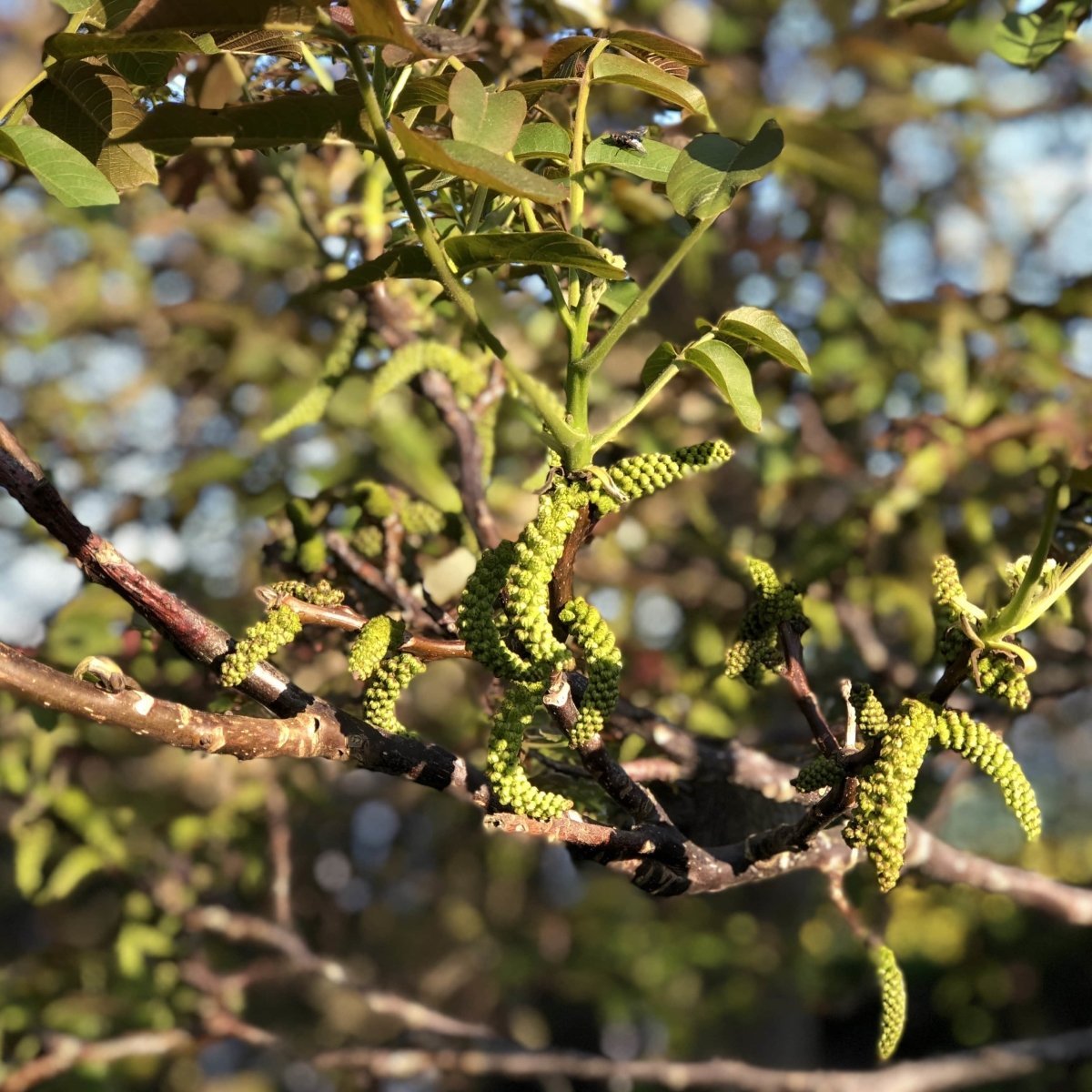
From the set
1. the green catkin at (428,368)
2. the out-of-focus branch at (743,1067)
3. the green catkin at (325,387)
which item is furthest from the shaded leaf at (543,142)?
the out-of-focus branch at (743,1067)

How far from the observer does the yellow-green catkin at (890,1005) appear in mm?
1107

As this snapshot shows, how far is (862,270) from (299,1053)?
2.78 m

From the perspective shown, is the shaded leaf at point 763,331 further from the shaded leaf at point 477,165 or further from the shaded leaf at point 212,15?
the shaded leaf at point 212,15

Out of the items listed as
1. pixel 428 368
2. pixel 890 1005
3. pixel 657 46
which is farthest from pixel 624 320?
pixel 428 368

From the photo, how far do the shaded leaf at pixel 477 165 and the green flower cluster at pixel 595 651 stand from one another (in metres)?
0.30

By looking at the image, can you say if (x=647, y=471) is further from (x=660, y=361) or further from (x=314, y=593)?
(x=314, y=593)

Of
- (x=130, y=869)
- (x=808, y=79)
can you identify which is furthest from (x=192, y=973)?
(x=808, y=79)

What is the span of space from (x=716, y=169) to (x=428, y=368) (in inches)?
39.7

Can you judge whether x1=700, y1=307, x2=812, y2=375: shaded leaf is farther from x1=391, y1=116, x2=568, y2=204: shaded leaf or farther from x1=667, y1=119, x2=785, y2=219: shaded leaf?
x1=391, y1=116, x2=568, y2=204: shaded leaf

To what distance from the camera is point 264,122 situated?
758 mm

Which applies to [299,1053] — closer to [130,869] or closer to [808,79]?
[130,869]

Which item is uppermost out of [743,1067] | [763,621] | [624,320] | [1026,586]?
[624,320]

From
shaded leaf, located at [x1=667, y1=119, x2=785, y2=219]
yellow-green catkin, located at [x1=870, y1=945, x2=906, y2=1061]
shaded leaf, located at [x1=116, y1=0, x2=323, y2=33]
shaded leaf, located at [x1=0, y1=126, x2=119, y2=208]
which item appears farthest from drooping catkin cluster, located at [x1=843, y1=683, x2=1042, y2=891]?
shaded leaf, located at [x1=0, y1=126, x2=119, y2=208]

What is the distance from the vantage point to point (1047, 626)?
202 cm
